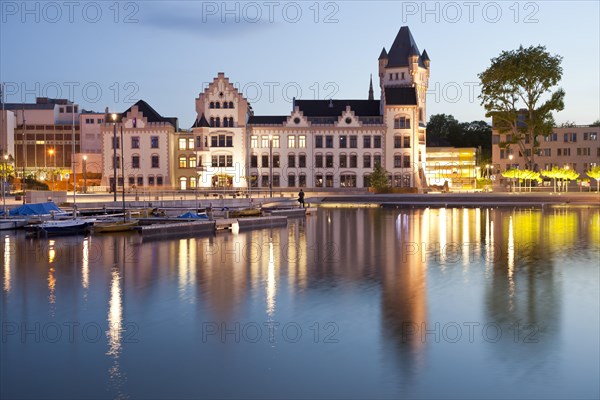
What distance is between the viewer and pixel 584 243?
122ft

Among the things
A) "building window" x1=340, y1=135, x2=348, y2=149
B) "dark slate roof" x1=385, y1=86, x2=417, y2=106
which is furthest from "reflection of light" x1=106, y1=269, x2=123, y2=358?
"dark slate roof" x1=385, y1=86, x2=417, y2=106

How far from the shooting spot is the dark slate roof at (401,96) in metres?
105

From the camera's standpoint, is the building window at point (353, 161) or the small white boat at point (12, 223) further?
the building window at point (353, 161)

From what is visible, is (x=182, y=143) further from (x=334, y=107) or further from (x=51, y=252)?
(x=51, y=252)

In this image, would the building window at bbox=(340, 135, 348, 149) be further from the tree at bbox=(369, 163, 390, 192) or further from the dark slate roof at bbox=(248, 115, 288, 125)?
the tree at bbox=(369, 163, 390, 192)

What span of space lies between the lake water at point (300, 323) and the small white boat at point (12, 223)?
15.5 meters

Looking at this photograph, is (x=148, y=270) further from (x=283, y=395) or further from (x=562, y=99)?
(x=562, y=99)

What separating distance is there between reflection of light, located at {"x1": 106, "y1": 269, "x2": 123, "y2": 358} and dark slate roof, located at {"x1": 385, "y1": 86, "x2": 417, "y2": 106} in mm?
85098

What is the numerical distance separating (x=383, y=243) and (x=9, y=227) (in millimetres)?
26775

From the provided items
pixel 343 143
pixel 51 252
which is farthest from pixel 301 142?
pixel 51 252

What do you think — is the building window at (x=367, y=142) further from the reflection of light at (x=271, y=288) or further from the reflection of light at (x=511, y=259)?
the reflection of light at (x=271, y=288)

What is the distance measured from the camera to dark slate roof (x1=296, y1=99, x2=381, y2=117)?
110 m

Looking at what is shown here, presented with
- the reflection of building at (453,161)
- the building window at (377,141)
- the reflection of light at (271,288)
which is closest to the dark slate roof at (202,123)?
the building window at (377,141)

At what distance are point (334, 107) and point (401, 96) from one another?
435 inches
